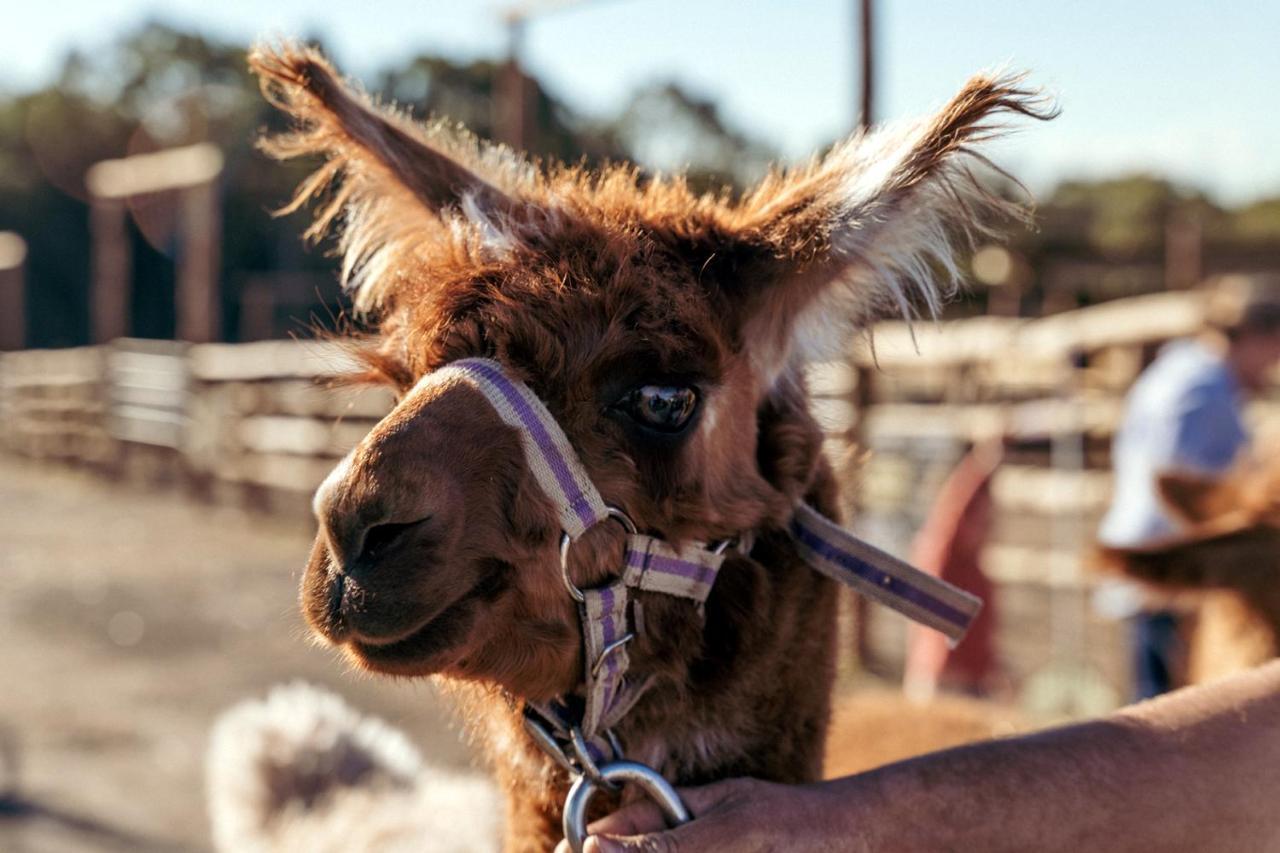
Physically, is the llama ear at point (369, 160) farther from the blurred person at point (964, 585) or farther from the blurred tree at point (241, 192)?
the blurred tree at point (241, 192)

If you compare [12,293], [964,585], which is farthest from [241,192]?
[964,585]

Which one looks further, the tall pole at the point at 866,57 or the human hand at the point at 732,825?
the tall pole at the point at 866,57

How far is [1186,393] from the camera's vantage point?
4.45 m

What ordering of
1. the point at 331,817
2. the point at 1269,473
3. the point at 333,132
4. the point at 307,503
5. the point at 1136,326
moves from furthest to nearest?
1. the point at 307,503
2. the point at 1136,326
3. the point at 1269,473
4. the point at 331,817
5. the point at 333,132

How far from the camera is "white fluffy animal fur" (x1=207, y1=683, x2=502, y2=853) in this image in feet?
9.31

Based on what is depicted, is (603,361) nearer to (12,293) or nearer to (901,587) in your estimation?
(901,587)

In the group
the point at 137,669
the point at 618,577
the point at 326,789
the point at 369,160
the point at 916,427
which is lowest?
the point at 137,669

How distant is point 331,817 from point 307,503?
10182 millimetres

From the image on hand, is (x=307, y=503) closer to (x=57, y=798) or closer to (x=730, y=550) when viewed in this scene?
(x=57, y=798)

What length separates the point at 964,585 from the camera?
17.8 ft

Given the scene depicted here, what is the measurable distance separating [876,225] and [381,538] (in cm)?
98

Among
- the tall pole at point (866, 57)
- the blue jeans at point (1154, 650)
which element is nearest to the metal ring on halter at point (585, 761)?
the tall pole at point (866, 57)

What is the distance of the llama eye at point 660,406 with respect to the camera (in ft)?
5.97

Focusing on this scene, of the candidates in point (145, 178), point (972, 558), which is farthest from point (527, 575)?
point (145, 178)
